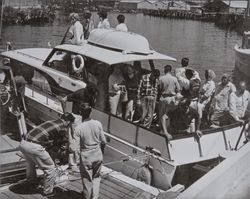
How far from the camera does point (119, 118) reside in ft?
13.5

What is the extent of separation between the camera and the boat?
3773 mm

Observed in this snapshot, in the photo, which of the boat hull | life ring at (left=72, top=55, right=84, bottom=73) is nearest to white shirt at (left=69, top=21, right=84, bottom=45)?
life ring at (left=72, top=55, right=84, bottom=73)

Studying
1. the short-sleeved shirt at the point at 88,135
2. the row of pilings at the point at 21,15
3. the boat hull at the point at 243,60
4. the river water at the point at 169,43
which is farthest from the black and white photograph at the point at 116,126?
the river water at the point at 169,43

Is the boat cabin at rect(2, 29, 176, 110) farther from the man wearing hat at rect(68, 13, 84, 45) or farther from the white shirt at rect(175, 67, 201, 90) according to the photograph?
the white shirt at rect(175, 67, 201, 90)

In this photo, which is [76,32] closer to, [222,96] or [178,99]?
[178,99]

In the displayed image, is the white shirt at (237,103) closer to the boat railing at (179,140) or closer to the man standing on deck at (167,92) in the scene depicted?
the boat railing at (179,140)

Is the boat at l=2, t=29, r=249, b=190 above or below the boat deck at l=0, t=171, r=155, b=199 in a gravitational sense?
above

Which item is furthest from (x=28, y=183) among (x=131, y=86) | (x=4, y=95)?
(x=4, y=95)

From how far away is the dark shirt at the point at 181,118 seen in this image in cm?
412

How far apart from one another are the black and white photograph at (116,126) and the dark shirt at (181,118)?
1 centimetres

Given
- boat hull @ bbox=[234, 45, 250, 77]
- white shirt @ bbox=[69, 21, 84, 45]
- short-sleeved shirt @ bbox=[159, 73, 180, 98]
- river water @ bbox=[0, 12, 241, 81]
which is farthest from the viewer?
river water @ bbox=[0, 12, 241, 81]

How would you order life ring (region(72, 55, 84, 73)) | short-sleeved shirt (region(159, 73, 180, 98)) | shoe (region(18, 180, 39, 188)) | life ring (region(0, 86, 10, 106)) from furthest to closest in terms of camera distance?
1. life ring (region(0, 86, 10, 106))
2. life ring (region(72, 55, 84, 73))
3. short-sleeved shirt (region(159, 73, 180, 98))
4. shoe (region(18, 180, 39, 188))

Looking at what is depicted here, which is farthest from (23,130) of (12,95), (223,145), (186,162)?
(223,145)

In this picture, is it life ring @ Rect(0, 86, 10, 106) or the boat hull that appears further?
the boat hull
